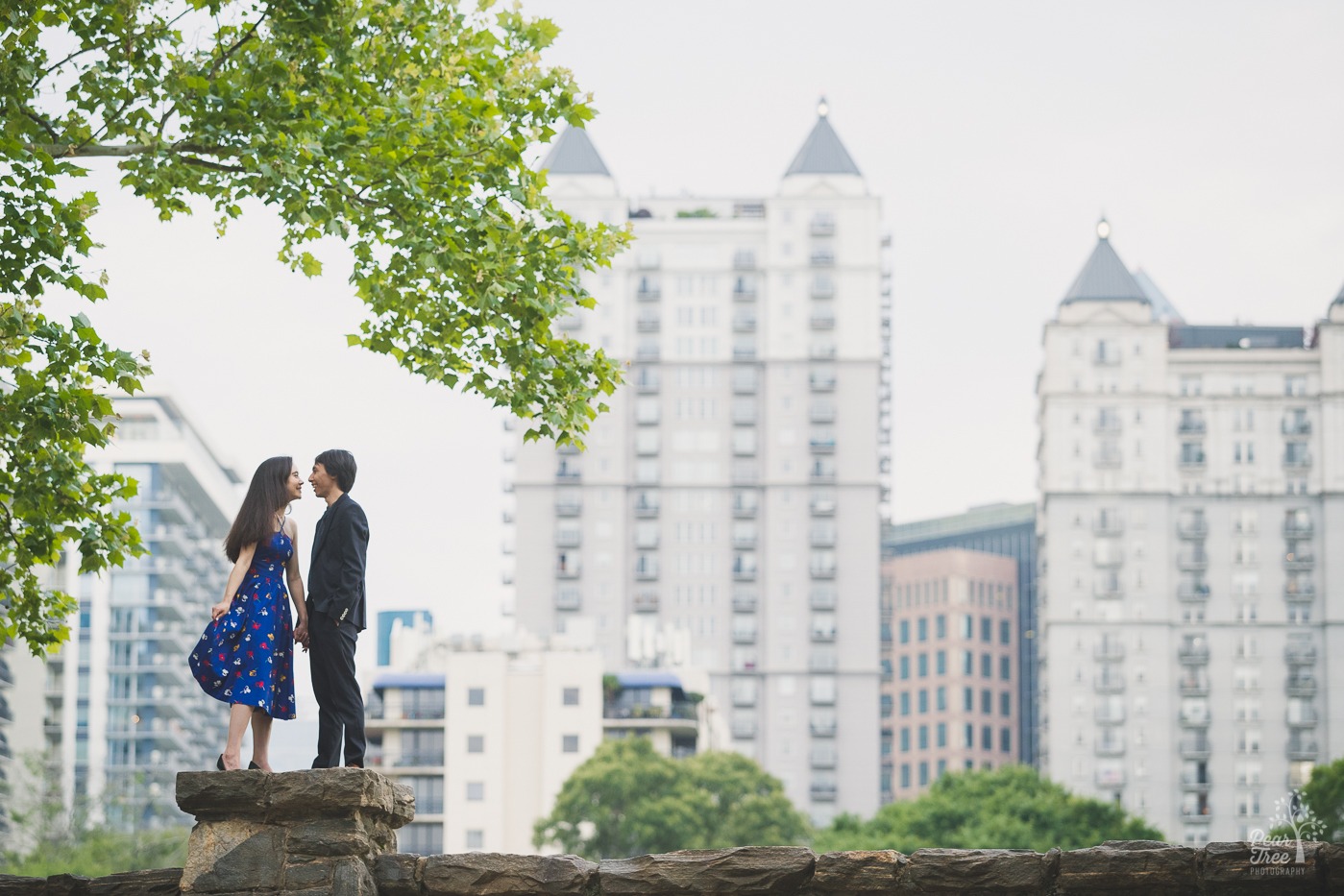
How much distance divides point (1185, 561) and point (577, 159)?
2247 inches

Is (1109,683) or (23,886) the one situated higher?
(23,886)

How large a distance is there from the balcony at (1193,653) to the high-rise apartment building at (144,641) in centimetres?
7072

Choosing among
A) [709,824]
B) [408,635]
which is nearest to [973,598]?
[408,635]

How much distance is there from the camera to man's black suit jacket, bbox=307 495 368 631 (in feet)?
35.6

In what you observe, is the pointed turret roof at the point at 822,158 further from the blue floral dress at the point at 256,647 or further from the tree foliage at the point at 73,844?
the blue floral dress at the point at 256,647

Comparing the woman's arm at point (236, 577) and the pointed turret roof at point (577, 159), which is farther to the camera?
the pointed turret roof at point (577, 159)

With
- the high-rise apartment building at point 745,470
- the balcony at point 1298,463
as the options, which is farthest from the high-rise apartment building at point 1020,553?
the balcony at point 1298,463

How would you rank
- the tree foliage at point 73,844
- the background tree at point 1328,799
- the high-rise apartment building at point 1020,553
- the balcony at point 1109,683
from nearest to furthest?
1. the background tree at point 1328,799
2. the tree foliage at point 73,844
3. the balcony at point 1109,683
4. the high-rise apartment building at point 1020,553

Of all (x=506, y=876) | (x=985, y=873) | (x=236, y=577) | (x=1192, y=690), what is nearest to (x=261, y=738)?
(x=236, y=577)

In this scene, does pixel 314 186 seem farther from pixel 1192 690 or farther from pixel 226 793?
pixel 1192 690

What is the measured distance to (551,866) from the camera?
1003 cm

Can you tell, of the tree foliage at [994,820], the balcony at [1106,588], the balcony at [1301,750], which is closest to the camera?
the tree foliage at [994,820]

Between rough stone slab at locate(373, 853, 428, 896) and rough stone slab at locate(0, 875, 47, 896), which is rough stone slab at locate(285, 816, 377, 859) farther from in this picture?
rough stone slab at locate(0, 875, 47, 896)

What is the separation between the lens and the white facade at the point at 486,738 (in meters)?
108
